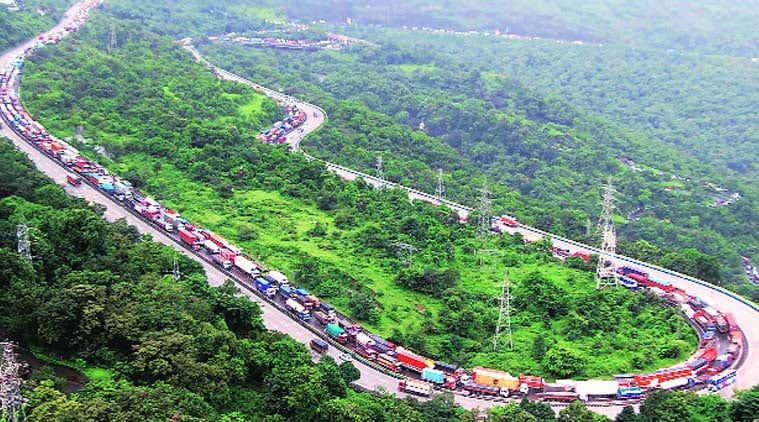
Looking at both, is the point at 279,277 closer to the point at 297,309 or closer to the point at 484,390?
the point at 297,309

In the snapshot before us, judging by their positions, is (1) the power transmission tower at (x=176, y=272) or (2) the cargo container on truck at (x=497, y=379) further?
(1) the power transmission tower at (x=176, y=272)

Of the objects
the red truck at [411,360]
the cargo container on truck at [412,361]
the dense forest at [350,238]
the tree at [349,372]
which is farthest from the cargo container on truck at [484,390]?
the tree at [349,372]

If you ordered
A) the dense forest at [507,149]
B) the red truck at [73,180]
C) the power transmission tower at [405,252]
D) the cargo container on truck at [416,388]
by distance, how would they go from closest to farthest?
the cargo container on truck at [416,388] → the power transmission tower at [405,252] → the red truck at [73,180] → the dense forest at [507,149]

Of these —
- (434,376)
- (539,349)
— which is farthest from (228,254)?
(539,349)

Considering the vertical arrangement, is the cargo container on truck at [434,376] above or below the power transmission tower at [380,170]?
below

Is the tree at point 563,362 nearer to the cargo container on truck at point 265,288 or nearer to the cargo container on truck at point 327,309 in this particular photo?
the cargo container on truck at point 327,309

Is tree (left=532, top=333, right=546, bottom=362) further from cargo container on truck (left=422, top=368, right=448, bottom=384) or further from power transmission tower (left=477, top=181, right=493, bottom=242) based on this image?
power transmission tower (left=477, top=181, right=493, bottom=242)

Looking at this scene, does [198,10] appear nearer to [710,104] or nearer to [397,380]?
[710,104]
